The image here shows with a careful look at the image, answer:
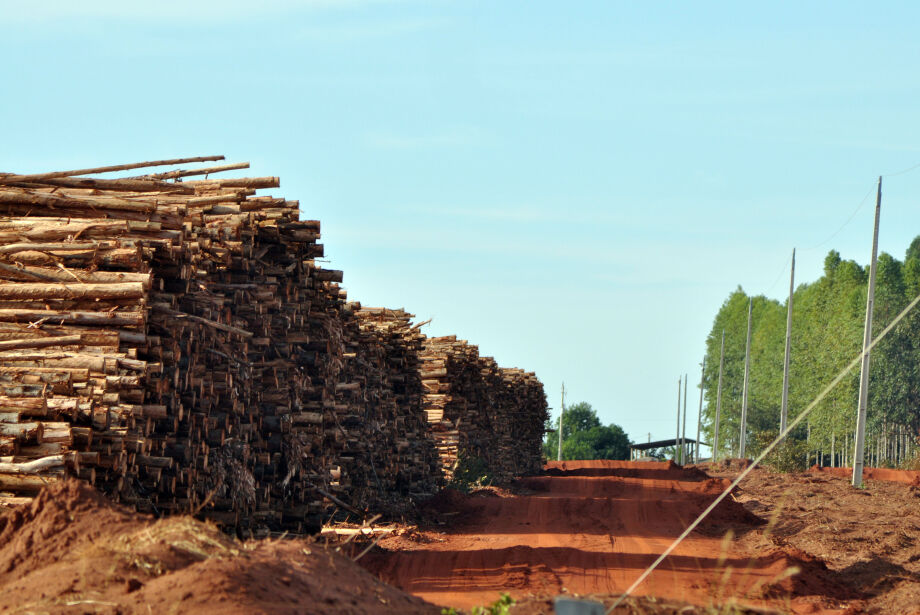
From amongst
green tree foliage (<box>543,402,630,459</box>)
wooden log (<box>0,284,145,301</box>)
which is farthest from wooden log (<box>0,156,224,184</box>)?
green tree foliage (<box>543,402,630,459</box>)

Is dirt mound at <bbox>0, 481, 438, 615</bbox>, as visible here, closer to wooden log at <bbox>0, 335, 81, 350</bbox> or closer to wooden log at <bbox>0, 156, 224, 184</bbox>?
wooden log at <bbox>0, 335, 81, 350</bbox>

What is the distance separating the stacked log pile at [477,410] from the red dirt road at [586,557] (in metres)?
→ 2.80

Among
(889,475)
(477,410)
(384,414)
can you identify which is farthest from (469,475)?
(889,475)

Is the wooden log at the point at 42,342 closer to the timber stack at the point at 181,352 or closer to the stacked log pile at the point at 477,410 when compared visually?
the timber stack at the point at 181,352

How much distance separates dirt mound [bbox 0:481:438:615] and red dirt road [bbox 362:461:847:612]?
232 cm

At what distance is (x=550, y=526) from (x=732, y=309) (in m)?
93.6

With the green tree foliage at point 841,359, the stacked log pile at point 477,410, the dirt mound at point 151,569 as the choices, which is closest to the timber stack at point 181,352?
the dirt mound at point 151,569

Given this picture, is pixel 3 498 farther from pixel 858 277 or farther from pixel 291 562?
pixel 858 277

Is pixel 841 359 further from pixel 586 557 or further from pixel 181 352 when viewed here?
pixel 181 352

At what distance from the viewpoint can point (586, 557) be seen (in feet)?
53.4

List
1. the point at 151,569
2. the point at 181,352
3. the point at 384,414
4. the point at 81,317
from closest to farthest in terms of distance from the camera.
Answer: the point at 151,569, the point at 81,317, the point at 181,352, the point at 384,414

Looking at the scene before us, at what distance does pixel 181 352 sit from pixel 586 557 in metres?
6.87

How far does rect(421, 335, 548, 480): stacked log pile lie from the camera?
101 ft

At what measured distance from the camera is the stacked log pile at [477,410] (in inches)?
1216
